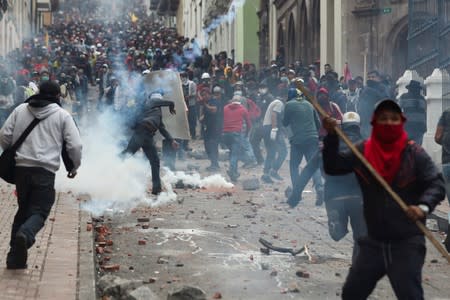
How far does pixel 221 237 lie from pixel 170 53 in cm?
2200

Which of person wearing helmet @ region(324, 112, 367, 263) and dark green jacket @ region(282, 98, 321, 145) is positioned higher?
dark green jacket @ region(282, 98, 321, 145)

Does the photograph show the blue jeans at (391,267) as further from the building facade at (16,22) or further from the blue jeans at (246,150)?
the building facade at (16,22)

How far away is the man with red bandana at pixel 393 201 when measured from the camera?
16.8ft

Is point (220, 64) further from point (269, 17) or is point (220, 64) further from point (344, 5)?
point (269, 17)

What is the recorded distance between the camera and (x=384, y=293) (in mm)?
7289

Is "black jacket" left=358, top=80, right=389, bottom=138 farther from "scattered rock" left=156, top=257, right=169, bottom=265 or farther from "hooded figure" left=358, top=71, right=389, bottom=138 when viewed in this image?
"scattered rock" left=156, top=257, right=169, bottom=265

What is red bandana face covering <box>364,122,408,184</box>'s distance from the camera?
5078 millimetres

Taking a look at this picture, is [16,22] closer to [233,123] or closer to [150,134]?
[233,123]

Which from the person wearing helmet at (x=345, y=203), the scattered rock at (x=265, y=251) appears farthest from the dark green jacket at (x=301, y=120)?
the person wearing helmet at (x=345, y=203)

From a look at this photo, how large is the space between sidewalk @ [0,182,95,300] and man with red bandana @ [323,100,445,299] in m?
2.37

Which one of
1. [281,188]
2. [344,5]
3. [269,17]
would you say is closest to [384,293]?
[281,188]

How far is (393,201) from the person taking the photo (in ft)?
16.9

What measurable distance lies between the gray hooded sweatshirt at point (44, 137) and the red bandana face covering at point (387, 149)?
3.23m

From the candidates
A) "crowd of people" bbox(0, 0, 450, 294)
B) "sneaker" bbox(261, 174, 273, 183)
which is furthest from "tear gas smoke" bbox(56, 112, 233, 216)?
"sneaker" bbox(261, 174, 273, 183)
